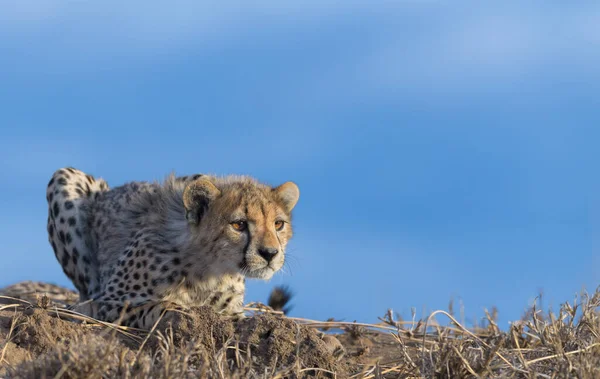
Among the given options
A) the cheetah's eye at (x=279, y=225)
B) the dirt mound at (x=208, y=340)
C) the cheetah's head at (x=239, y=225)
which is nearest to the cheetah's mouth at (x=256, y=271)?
the cheetah's head at (x=239, y=225)

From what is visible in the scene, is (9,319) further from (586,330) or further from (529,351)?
(586,330)

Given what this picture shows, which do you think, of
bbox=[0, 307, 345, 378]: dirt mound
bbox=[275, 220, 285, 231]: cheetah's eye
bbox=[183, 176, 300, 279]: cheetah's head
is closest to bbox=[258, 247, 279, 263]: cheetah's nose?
bbox=[183, 176, 300, 279]: cheetah's head

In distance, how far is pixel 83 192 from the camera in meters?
6.67

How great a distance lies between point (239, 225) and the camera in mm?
4895

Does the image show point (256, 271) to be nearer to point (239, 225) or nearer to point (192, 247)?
point (239, 225)

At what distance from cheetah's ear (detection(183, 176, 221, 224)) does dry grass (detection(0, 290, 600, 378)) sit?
0.80 m

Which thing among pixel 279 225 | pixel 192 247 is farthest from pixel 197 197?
pixel 279 225

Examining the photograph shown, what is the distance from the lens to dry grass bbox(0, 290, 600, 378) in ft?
11.0

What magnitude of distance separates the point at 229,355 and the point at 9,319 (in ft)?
4.14

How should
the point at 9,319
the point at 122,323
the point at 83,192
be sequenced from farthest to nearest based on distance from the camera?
1. the point at 83,192
2. the point at 122,323
3. the point at 9,319

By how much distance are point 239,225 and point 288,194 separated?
1.83ft

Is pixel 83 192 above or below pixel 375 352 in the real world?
above

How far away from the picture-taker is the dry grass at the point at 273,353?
3346 millimetres

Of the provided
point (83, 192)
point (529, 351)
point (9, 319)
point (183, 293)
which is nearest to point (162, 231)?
point (183, 293)
